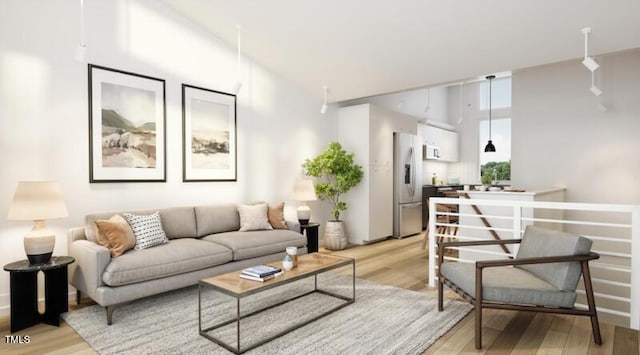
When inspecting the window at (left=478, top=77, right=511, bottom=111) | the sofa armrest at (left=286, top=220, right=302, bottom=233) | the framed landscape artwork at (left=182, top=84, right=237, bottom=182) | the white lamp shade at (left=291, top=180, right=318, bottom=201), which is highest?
the window at (left=478, top=77, right=511, bottom=111)

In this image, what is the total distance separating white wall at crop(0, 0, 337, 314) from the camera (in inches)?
124

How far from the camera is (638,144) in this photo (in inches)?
218

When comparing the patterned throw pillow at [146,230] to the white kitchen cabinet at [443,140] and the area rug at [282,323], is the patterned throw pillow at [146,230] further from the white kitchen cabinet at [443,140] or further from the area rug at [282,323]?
the white kitchen cabinet at [443,140]

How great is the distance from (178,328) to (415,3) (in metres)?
3.50

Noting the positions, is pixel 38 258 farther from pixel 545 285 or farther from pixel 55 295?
pixel 545 285

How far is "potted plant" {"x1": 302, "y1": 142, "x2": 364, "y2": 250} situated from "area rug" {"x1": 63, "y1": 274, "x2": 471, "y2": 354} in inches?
77.6

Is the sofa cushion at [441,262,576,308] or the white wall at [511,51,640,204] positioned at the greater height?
the white wall at [511,51,640,204]

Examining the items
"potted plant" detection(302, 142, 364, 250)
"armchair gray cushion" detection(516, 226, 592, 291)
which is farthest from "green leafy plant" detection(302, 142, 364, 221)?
"armchair gray cushion" detection(516, 226, 592, 291)

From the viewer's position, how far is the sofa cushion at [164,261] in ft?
9.48

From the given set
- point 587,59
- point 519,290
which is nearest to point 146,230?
point 519,290

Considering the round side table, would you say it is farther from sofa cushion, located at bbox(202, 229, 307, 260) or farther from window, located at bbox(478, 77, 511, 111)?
window, located at bbox(478, 77, 511, 111)

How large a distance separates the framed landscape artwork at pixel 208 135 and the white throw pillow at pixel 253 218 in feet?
1.89

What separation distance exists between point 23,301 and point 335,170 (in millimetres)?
3909

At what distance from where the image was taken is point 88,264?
9.62ft
